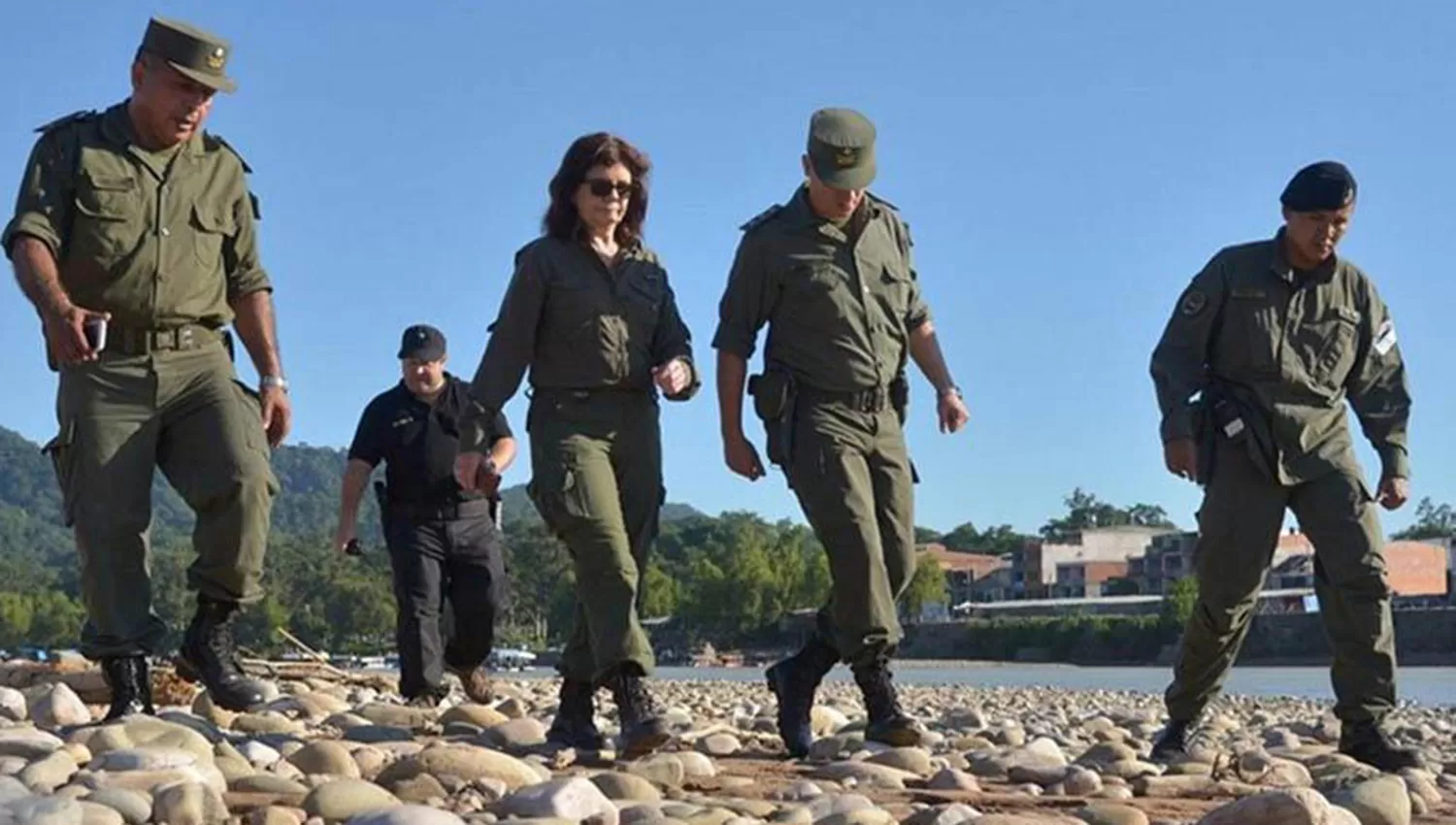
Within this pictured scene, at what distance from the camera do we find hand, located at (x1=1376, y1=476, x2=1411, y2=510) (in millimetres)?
7456

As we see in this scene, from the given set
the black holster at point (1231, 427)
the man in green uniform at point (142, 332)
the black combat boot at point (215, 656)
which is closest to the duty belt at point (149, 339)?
the man in green uniform at point (142, 332)

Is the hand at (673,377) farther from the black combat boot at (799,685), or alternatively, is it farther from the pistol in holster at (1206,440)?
the pistol in holster at (1206,440)

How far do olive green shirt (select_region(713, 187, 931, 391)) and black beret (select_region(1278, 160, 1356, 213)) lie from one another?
127 centimetres

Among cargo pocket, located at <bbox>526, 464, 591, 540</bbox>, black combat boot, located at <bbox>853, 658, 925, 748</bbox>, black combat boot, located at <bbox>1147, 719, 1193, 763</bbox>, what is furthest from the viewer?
black combat boot, located at <bbox>1147, 719, 1193, 763</bbox>

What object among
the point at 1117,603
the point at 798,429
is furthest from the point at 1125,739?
the point at 1117,603

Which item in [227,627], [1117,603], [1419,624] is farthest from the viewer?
[1117,603]

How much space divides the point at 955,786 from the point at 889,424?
140cm

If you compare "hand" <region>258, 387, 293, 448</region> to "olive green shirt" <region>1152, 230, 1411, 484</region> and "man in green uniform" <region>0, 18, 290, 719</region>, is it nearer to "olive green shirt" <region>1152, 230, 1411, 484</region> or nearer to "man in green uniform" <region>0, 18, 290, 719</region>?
"man in green uniform" <region>0, 18, 290, 719</region>

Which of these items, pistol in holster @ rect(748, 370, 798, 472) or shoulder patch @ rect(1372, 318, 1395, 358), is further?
shoulder patch @ rect(1372, 318, 1395, 358)

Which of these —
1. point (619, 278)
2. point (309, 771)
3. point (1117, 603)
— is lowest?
point (309, 771)

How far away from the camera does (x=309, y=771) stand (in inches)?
236

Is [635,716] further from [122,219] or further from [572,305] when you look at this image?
[122,219]

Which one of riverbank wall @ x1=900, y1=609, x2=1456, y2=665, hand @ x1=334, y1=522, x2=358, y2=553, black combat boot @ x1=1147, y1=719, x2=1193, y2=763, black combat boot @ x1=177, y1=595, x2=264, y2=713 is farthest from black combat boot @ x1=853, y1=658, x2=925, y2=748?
riverbank wall @ x1=900, y1=609, x2=1456, y2=665

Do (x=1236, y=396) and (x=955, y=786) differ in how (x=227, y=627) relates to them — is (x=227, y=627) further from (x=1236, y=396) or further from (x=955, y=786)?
(x=1236, y=396)
